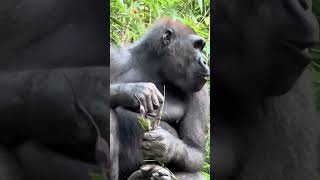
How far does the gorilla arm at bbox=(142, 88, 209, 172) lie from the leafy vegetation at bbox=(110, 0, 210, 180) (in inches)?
2.0

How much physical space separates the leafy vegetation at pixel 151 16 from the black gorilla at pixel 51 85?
0.10m

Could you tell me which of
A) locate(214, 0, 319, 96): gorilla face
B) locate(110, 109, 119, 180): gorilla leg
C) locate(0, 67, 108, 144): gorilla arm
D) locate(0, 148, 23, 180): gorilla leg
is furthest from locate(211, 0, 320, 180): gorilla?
locate(0, 148, 23, 180): gorilla leg

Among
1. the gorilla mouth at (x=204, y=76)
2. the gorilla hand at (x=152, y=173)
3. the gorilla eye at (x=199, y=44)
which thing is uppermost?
the gorilla eye at (x=199, y=44)

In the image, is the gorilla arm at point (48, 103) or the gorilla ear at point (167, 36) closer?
the gorilla arm at point (48, 103)

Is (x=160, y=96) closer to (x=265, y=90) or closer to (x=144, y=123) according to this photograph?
(x=144, y=123)

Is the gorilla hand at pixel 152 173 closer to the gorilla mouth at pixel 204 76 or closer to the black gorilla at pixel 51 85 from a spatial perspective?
the black gorilla at pixel 51 85

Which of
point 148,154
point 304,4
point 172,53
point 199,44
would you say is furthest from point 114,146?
point 304,4

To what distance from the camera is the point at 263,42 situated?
208cm

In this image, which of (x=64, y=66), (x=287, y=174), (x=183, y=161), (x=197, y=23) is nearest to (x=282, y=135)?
(x=287, y=174)

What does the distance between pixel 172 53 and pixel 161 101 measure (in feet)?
0.76

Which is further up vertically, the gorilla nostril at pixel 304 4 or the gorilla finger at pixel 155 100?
the gorilla nostril at pixel 304 4

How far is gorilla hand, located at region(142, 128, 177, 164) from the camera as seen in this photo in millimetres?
2098

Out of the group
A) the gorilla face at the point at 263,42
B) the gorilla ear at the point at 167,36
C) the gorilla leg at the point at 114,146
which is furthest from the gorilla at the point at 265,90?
the gorilla leg at the point at 114,146

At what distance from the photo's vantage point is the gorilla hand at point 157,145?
2098mm
